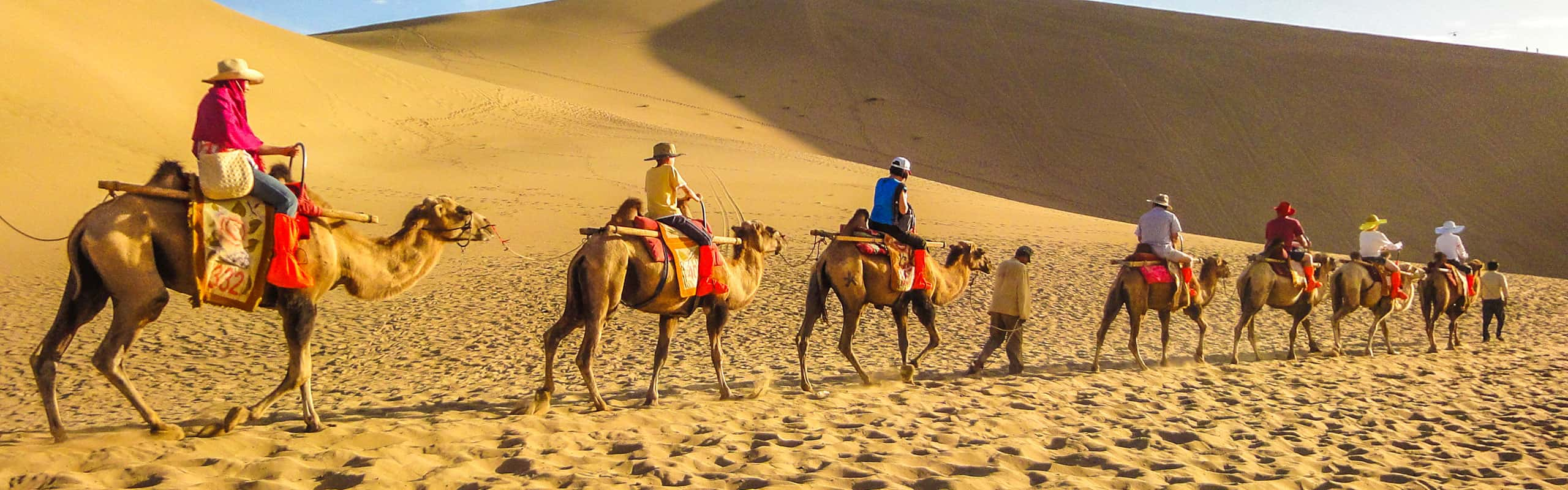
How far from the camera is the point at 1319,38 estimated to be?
63.3 meters

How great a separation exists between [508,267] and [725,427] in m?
11.8

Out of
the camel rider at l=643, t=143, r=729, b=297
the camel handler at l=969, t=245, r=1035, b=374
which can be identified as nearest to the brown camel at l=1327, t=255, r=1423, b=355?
the camel handler at l=969, t=245, r=1035, b=374

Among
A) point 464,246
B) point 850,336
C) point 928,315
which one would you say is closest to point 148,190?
point 464,246

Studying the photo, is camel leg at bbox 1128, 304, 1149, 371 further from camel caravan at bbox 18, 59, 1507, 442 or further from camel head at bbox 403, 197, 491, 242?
camel head at bbox 403, 197, 491, 242

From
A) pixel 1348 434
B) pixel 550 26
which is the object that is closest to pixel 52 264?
pixel 1348 434

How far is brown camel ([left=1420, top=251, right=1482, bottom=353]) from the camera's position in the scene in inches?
647

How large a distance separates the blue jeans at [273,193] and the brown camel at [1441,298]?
1574cm

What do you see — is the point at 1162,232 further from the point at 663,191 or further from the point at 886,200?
the point at 663,191

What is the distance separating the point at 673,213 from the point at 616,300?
3.56 ft

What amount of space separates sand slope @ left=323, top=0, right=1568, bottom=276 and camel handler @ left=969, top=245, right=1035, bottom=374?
2787cm

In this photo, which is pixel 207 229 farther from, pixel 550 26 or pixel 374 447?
pixel 550 26

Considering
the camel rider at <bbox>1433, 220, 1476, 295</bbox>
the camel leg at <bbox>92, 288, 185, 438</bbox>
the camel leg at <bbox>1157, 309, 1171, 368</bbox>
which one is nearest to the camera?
the camel leg at <bbox>92, 288, 185, 438</bbox>

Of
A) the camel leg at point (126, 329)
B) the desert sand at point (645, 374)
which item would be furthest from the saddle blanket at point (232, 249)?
the desert sand at point (645, 374)

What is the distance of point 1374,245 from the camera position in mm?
15727
